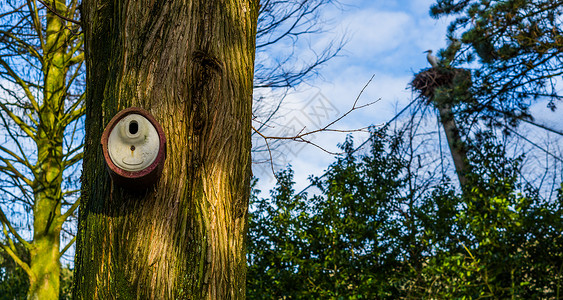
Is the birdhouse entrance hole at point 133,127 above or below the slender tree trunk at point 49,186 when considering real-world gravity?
below

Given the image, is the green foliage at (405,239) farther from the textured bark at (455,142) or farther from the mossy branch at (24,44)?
the mossy branch at (24,44)

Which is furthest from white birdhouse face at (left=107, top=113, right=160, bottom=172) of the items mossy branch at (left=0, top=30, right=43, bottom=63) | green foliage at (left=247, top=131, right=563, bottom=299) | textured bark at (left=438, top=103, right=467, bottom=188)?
textured bark at (left=438, top=103, right=467, bottom=188)

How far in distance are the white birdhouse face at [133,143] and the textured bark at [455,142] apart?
560 cm

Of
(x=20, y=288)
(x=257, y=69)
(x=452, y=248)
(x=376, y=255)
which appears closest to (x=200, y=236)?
(x=257, y=69)

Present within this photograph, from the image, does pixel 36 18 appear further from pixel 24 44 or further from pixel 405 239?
pixel 405 239

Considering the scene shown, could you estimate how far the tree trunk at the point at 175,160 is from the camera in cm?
160

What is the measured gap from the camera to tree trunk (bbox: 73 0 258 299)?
62.9 inches

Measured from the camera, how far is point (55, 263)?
491 cm

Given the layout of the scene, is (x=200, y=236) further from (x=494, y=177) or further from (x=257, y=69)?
(x=494, y=177)

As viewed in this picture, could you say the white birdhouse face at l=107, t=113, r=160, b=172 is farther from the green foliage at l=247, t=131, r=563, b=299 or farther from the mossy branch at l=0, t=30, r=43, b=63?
the mossy branch at l=0, t=30, r=43, b=63

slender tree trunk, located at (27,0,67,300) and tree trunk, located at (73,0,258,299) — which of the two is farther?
slender tree trunk, located at (27,0,67,300)

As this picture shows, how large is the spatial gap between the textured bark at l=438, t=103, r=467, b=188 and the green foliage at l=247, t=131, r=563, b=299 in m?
0.32

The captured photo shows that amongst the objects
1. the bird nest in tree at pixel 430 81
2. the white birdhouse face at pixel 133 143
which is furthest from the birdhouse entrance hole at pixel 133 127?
the bird nest in tree at pixel 430 81

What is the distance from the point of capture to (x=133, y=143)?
61.8 inches
